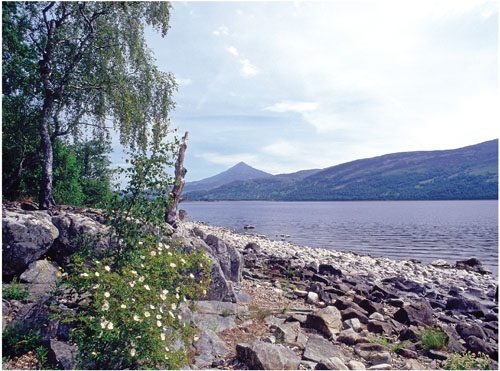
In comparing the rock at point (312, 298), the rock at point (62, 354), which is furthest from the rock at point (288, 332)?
the rock at point (62, 354)

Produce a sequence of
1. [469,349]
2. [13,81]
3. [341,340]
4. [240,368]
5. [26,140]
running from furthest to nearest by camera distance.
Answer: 1. [26,140]
2. [13,81]
3. [469,349]
4. [341,340]
5. [240,368]

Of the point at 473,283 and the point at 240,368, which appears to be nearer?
the point at 240,368

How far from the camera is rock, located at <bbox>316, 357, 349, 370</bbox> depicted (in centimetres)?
563

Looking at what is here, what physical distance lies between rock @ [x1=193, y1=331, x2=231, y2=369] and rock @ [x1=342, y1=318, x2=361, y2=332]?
3.55 metres

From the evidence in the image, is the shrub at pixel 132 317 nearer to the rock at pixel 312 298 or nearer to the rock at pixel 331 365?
the rock at pixel 331 365

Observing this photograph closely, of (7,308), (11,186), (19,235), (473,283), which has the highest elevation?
(11,186)

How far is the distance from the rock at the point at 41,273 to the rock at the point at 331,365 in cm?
597

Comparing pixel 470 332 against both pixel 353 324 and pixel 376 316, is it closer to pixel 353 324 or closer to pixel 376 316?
pixel 376 316

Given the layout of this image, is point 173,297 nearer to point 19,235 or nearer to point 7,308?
point 7,308

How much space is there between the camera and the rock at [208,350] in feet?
18.7

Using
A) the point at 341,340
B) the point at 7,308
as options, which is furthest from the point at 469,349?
the point at 7,308

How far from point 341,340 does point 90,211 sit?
30.5 ft

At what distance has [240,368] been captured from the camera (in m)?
5.66

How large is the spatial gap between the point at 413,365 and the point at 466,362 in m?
1.21
